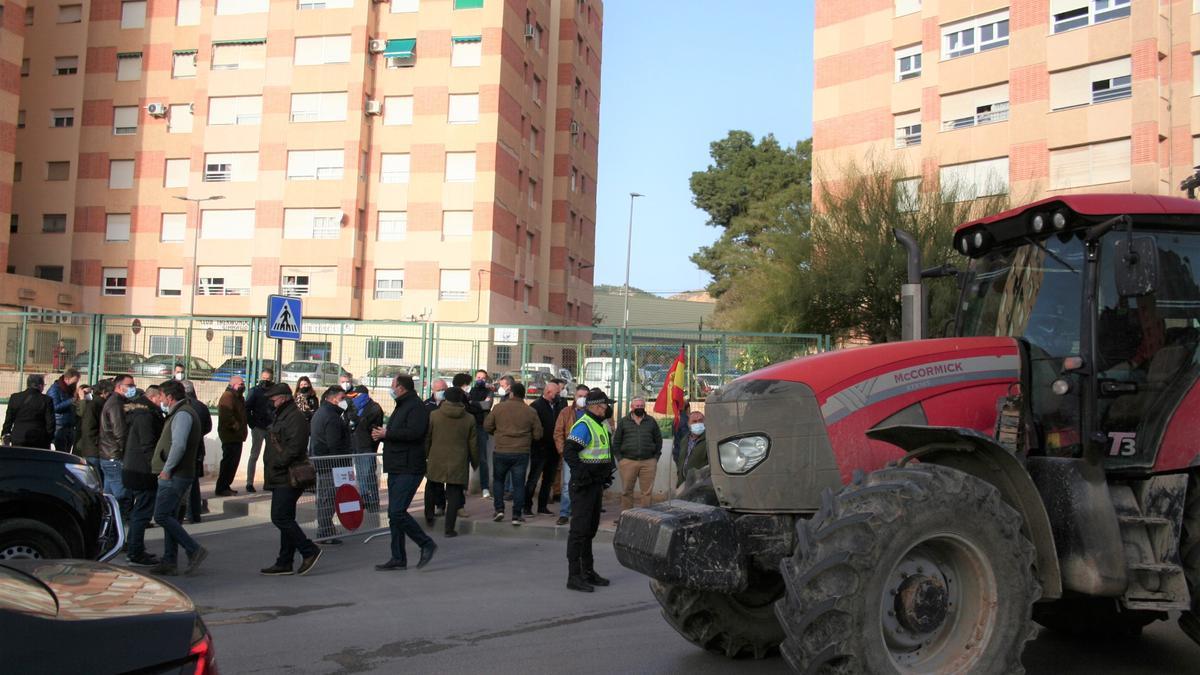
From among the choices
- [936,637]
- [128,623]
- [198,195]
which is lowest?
[936,637]

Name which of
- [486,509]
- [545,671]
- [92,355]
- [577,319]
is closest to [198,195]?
[577,319]

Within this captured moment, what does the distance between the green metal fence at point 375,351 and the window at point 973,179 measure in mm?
13472

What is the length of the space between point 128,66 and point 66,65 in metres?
3.35

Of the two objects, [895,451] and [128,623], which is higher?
[895,451]

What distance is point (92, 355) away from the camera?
19297 millimetres

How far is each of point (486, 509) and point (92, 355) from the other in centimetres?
985

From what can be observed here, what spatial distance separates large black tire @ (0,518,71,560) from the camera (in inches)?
282

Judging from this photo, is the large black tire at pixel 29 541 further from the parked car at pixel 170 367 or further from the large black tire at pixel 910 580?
the parked car at pixel 170 367

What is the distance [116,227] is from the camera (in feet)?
159

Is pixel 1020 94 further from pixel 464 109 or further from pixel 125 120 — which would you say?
pixel 125 120

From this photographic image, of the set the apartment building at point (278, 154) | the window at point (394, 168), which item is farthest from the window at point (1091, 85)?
the window at point (394, 168)

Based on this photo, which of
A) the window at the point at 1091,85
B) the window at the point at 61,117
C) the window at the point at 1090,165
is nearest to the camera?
the window at the point at 1090,165

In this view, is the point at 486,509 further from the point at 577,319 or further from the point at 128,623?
the point at 577,319

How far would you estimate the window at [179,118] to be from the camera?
47625mm
